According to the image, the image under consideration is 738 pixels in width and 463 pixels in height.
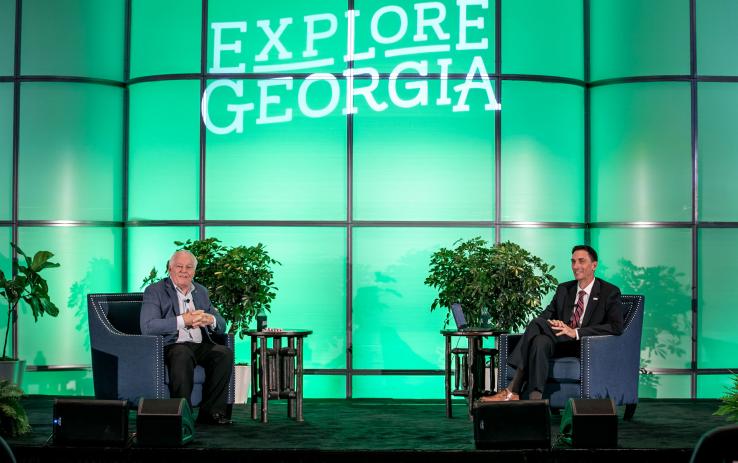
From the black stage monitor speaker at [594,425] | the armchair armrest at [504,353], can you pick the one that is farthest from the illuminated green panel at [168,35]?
the black stage monitor speaker at [594,425]

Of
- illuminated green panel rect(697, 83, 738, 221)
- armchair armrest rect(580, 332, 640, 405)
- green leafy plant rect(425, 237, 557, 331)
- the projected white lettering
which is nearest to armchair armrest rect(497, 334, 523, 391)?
armchair armrest rect(580, 332, 640, 405)

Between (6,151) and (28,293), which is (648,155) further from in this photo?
(6,151)

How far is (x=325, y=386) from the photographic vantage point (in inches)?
341

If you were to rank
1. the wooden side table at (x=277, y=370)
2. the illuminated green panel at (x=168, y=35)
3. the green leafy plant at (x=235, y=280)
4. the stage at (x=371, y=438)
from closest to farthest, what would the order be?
1. the stage at (x=371, y=438)
2. the wooden side table at (x=277, y=370)
3. the green leafy plant at (x=235, y=280)
4. the illuminated green panel at (x=168, y=35)

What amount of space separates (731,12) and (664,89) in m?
0.93

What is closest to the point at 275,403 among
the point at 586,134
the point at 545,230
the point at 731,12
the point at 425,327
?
the point at 425,327

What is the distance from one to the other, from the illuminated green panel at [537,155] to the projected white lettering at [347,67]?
256mm

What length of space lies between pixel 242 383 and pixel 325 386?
0.99 metres

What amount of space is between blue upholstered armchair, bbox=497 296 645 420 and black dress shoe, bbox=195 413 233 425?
185cm

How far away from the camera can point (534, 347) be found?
653 centimetres

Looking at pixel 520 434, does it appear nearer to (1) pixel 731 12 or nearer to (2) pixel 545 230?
(2) pixel 545 230

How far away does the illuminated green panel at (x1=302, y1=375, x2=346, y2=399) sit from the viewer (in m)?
8.62

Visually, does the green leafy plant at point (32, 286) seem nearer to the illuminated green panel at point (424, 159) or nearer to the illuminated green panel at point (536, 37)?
the illuminated green panel at point (424, 159)

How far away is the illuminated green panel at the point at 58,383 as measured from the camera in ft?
29.0
